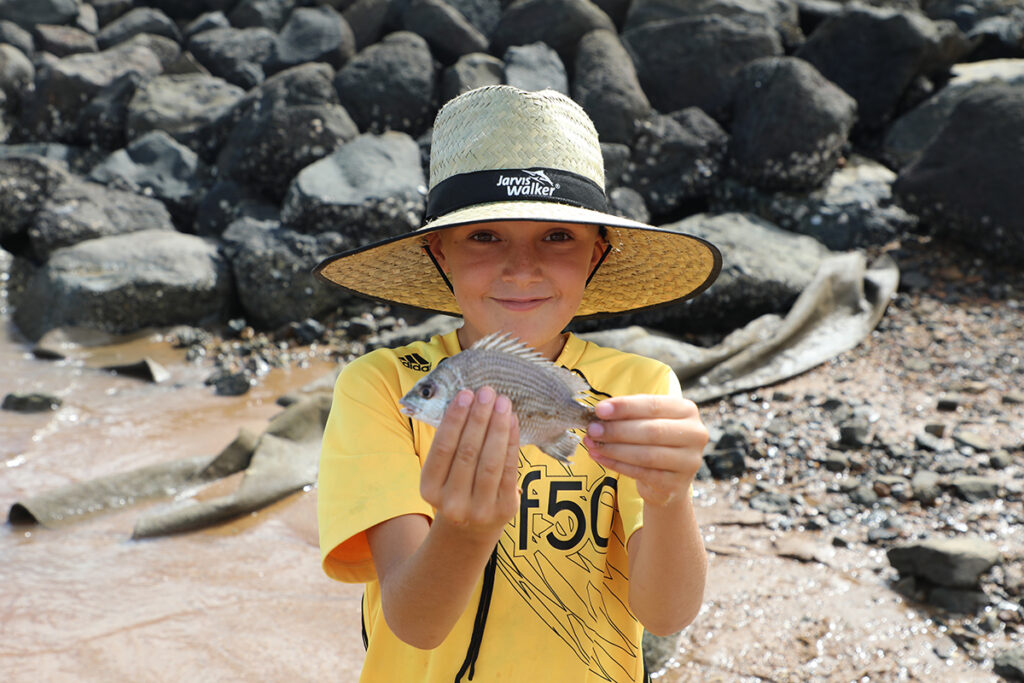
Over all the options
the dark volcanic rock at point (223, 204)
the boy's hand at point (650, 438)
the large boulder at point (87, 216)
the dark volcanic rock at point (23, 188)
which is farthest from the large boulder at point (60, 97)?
→ the boy's hand at point (650, 438)

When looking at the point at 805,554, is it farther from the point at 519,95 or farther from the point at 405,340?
the point at 405,340

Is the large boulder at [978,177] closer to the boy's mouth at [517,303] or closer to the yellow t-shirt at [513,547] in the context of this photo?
the yellow t-shirt at [513,547]

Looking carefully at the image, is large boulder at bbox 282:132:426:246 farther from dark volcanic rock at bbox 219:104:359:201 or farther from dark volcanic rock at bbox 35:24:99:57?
dark volcanic rock at bbox 35:24:99:57

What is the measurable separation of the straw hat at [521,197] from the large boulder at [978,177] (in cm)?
715

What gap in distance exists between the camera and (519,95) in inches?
91.1

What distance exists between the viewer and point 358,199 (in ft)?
31.4

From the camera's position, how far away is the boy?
1.83 m

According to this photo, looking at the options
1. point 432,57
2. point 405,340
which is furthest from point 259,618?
point 432,57

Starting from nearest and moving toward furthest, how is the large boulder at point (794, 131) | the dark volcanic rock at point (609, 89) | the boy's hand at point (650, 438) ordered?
the boy's hand at point (650, 438)
the large boulder at point (794, 131)
the dark volcanic rock at point (609, 89)

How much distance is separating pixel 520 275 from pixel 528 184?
264 millimetres

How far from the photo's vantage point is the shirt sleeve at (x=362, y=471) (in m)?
2.04

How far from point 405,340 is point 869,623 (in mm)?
5086

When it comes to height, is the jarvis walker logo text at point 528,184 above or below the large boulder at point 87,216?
above

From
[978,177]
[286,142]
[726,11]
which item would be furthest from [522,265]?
[726,11]
